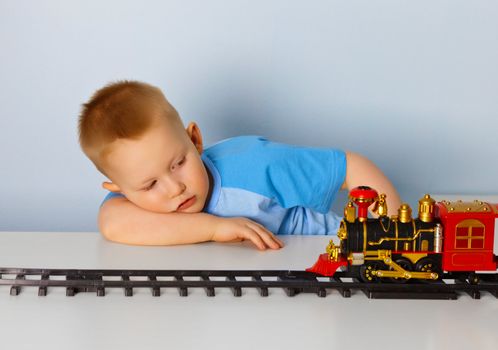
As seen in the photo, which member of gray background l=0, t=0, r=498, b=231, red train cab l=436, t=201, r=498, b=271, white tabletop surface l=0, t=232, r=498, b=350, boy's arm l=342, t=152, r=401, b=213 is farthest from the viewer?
gray background l=0, t=0, r=498, b=231

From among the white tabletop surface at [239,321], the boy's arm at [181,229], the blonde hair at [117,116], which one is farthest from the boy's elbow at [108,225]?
the white tabletop surface at [239,321]

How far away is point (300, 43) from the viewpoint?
2355mm

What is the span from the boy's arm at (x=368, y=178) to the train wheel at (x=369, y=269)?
0.44 metres

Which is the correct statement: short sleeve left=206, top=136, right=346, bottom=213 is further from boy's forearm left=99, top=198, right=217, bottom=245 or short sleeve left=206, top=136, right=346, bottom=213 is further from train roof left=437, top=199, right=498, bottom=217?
train roof left=437, top=199, right=498, bottom=217

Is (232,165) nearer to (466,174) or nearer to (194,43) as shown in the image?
(194,43)

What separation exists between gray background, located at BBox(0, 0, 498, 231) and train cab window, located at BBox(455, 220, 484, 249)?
1.11 m

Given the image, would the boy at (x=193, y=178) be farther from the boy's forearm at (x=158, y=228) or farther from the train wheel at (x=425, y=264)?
the train wheel at (x=425, y=264)

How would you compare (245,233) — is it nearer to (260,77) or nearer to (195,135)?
(195,135)

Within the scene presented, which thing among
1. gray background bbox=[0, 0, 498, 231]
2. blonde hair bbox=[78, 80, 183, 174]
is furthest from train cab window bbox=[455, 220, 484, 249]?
gray background bbox=[0, 0, 498, 231]

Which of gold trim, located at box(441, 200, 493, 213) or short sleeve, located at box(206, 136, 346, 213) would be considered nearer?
gold trim, located at box(441, 200, 493, 213)

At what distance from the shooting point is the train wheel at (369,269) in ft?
4.38

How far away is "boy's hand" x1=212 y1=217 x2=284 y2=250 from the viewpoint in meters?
1.67

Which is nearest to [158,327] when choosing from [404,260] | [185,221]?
[404,260]

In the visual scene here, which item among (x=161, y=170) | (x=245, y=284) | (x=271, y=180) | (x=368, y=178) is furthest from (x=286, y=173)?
(x=245, y=284)
